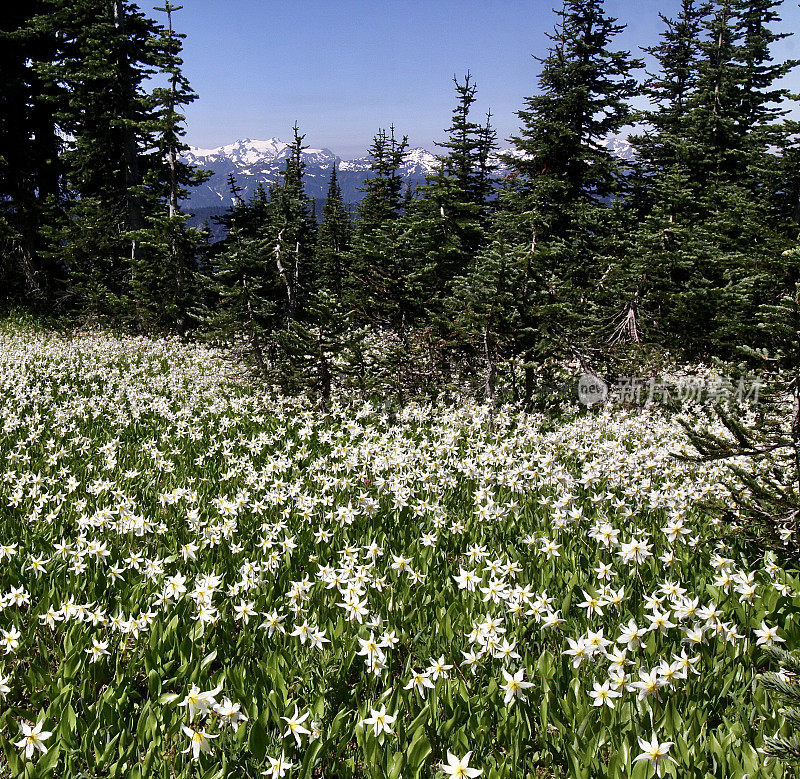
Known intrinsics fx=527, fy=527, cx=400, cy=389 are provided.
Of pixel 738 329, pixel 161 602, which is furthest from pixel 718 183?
pixel 161 602

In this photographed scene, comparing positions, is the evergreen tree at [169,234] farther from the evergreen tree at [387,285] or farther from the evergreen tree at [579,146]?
the evergreen tree at [579,146]

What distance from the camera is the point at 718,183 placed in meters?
17.3

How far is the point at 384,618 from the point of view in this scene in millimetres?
3580

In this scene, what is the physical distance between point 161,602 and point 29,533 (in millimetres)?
2021

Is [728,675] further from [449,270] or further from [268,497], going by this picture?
[449,270]

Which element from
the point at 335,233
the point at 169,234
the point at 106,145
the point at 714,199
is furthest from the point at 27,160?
the point at 714,199

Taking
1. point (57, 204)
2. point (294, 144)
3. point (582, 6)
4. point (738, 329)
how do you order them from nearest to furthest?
point (738, 329) < point (582, 6) < point (57, 204) < point (294, 144)

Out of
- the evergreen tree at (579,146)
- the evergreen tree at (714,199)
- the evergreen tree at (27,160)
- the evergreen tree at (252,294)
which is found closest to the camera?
the evergreen tree at (252,294)

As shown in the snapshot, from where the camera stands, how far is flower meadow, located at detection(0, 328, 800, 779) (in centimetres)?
258

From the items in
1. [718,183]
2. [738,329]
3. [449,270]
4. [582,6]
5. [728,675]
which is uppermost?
[582,6]

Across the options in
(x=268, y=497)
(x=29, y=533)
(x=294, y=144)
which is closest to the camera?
(x=29, y=533)

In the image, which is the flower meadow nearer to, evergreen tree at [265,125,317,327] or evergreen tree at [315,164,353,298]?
evergreen tree at [265,125,317,327]

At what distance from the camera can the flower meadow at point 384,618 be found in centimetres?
258

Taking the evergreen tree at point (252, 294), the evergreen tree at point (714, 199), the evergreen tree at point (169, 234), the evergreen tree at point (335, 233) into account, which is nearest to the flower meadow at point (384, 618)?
the evergreen tree at point (252, 294)
